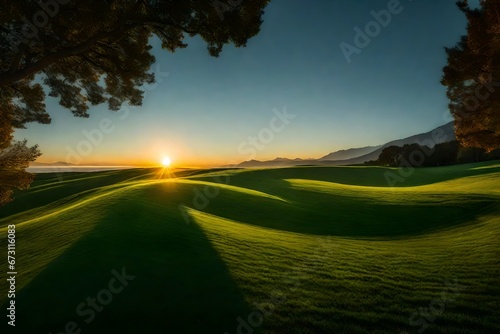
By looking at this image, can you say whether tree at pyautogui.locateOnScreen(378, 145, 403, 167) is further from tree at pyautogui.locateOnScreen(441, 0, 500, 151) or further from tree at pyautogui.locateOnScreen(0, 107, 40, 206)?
tree at pyautogui.locateOnScreen(0, 107, 40, 206)

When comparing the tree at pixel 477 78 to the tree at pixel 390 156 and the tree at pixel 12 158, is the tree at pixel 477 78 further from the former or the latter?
the tree at pixel 390 156

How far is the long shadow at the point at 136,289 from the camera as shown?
288 inches

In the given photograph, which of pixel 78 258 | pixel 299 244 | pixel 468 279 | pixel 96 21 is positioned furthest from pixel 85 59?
pixel 468 279

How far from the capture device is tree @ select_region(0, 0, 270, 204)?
1101cm

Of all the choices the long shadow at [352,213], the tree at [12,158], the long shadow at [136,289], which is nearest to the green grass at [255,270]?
the long shadow at [136,289]

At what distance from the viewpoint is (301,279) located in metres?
10.2

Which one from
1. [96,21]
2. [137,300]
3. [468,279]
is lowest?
[468,279]

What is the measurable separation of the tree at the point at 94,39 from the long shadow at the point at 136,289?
8.09 metres

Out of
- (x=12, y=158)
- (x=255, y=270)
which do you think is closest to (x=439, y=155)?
(x=255, y=270)

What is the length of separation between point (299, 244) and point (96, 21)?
14.3m

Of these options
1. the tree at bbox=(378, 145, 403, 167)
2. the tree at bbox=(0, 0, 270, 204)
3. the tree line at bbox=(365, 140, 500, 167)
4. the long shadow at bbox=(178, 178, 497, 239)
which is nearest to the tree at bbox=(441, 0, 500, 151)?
the long shadow at bbox=(178, 178, 497, 239)

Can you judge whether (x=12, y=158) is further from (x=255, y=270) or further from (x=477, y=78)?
(x=477, y=78)

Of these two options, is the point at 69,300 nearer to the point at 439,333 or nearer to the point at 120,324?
the point at 120,324

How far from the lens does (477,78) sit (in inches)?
579
